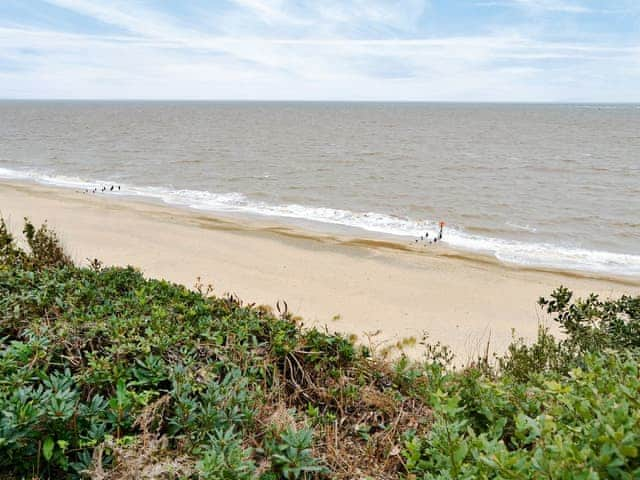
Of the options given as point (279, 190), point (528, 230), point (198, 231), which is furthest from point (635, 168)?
point (198, 231)

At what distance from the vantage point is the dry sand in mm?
9336

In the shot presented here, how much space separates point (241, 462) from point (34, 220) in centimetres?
1816

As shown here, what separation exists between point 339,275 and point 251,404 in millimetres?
9743

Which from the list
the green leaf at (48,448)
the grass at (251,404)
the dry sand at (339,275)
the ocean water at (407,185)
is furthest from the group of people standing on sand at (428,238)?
the green leaf at (48,448)

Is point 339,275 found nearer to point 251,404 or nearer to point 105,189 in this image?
point 251,404

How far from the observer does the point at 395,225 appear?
18.5m

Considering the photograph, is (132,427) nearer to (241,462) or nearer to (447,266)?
(241,462)

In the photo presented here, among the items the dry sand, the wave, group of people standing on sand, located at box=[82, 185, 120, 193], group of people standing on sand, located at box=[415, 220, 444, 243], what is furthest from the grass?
group of people standing on sand, located at box=[82, 185, 120, 193]

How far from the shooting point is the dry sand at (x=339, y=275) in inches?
368

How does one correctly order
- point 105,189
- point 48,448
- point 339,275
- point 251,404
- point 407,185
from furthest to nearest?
point 407,185, point 105,189, point 339,275, point 251,404, point 48,448

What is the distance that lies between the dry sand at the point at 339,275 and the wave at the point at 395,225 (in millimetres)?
1263

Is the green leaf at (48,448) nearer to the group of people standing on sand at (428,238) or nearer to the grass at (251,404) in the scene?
the grass at (251,404)

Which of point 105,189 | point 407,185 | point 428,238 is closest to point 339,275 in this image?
point 428,238

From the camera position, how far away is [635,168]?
32.0m
